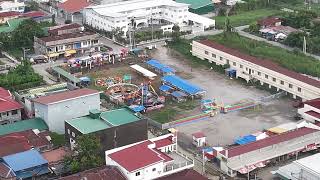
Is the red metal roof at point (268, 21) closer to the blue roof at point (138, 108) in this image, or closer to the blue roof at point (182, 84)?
the blue roof at point (182, 84)

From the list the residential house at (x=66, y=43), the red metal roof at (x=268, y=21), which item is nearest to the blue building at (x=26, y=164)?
the residential house at (x=66, y=43)

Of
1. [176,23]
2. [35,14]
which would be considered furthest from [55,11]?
[176,23]

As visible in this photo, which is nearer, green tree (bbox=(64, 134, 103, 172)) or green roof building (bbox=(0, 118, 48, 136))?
green tree (bbox=(64, 134, 103, 172))

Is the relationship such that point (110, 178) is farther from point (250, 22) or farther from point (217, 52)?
point (250, 22)

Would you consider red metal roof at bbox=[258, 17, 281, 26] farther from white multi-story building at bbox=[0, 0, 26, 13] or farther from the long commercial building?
white multi-story building at bbox=[0, 0, 26, 13]

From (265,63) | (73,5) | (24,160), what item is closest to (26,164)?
(24,160)

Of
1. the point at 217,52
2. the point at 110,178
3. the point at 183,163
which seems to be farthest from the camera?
the point at 217,52

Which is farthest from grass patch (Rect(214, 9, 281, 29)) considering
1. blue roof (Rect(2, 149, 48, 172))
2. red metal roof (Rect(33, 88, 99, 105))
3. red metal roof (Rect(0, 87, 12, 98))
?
blue roof (Rect(2, 149, 48, 172))
